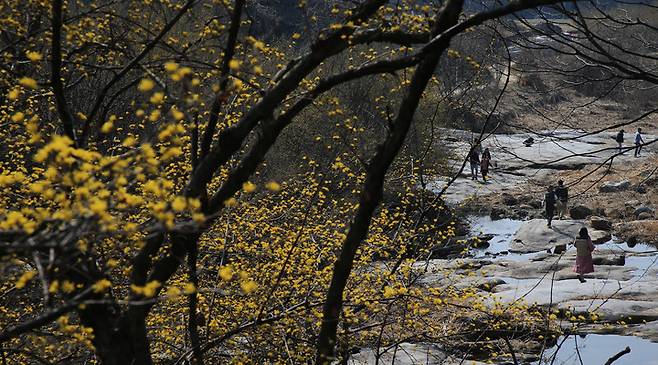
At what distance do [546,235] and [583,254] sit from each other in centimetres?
686

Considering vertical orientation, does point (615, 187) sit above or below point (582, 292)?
above

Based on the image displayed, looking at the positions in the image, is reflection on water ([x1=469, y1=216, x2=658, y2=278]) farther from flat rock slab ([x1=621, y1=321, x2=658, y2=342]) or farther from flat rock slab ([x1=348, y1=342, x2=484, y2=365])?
flat rock slab ([x1=348, y1=342, x2=484, y2=365])

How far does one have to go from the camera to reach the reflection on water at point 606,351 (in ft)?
40.6

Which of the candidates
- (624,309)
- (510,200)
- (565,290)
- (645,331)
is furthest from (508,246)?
(645,331)

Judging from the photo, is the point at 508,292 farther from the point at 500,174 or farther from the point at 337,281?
the point at 500,174

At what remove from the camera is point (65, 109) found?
520 centimetres

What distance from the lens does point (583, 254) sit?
16.2m

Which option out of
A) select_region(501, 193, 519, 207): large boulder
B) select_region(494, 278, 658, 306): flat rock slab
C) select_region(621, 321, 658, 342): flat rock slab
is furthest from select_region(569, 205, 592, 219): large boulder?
select_region(621, 321, 658, 342): flat rock slab

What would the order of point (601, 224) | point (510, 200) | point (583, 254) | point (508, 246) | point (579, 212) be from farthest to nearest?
point (510, 200) → point (579, 212) → point (601, 224) → point (508, 246) → point (583, 254)

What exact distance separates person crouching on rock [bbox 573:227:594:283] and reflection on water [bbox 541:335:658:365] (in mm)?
2374

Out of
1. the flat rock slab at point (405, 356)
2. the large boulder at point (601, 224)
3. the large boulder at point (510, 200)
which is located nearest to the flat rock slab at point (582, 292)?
the flat rock slab at point (405, 356)

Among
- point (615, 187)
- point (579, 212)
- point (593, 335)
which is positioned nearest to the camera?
point (593, 335)

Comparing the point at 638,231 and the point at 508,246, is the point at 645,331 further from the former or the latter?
the point at 638,231

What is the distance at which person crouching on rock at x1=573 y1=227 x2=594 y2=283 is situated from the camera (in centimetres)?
1587
